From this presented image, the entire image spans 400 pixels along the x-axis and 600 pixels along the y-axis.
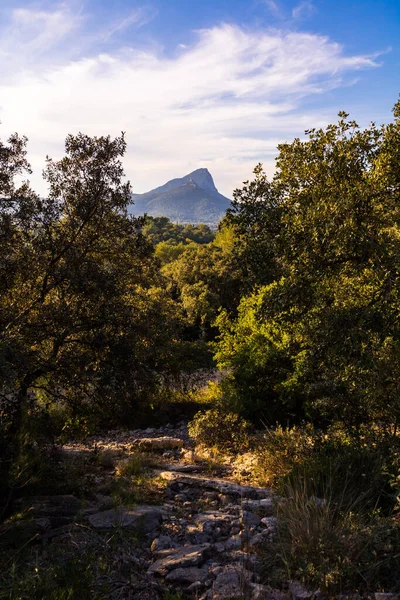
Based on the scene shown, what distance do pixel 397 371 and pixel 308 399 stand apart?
6338 mm

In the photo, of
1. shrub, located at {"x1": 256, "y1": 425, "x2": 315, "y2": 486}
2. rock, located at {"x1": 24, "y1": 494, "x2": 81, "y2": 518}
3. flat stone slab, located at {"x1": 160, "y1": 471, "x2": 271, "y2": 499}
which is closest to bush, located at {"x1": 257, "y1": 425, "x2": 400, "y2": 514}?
shrub, located at {"x1": 256, "y1": 425, "x2": 315, "y2": 486}

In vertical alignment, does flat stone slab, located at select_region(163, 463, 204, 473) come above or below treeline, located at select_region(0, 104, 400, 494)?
below

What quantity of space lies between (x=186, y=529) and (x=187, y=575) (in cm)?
148

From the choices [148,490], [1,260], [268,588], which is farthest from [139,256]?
[268,588]

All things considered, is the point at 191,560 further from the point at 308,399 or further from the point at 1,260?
the point at 308,399

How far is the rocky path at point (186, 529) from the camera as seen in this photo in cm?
457

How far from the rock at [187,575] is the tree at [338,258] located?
381 centimetres

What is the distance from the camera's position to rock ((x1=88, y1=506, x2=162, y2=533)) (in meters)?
6.18

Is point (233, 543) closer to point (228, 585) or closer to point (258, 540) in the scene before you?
point (258, 540)

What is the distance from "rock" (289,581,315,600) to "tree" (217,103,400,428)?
352cm

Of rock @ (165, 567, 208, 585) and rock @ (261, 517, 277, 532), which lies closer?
rock @ (165, 567, 208, 585)

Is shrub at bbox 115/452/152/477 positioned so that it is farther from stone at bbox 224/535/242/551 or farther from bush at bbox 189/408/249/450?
stone at bbox 224/535/242/551

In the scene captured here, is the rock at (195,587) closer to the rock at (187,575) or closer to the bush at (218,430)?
the rock at (187,575)

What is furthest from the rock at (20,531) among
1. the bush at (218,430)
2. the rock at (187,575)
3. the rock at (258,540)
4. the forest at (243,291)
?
the bush at (218,430)
